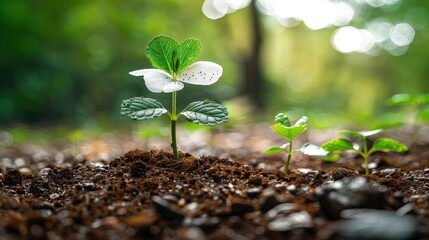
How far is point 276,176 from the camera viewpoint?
1760 mm

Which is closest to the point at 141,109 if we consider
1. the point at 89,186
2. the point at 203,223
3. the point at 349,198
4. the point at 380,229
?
the point at 89,186

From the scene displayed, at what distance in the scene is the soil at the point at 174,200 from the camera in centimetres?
114

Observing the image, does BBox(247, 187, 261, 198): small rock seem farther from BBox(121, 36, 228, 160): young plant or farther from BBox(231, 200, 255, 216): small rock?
BBox(121, 36, 228, 160): young plant

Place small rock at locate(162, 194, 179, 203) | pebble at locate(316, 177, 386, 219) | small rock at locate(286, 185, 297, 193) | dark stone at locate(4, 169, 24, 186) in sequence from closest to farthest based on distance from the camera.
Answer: pebble at locate(316, 177, 386, 219) → small rock at locate(162, 194, 179, 203) → small rock at locate(286, 185, 297, 193) → dark stone at locate(4, 169, 24, 186)

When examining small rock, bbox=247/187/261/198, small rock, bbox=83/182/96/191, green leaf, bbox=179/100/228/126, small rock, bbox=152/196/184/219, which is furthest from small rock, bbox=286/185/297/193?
small rock, bbox=83/182/96/191

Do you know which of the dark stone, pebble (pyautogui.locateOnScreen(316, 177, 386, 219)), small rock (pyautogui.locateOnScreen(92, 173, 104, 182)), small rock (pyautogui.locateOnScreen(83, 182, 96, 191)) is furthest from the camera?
the dark stone

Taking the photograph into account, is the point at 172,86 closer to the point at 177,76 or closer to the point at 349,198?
the point at 177,76

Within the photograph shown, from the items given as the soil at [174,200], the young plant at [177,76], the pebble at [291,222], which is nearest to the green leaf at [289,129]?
the soil at [174,200]

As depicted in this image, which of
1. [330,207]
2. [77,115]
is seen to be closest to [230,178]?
[330,207]

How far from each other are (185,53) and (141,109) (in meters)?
0.30

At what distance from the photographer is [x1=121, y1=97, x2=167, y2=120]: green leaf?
5.17 ft

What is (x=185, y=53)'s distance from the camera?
1.70 metres

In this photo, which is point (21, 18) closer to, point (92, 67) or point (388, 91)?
point (92, 67)

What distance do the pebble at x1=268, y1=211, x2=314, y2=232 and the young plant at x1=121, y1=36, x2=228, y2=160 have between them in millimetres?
542
